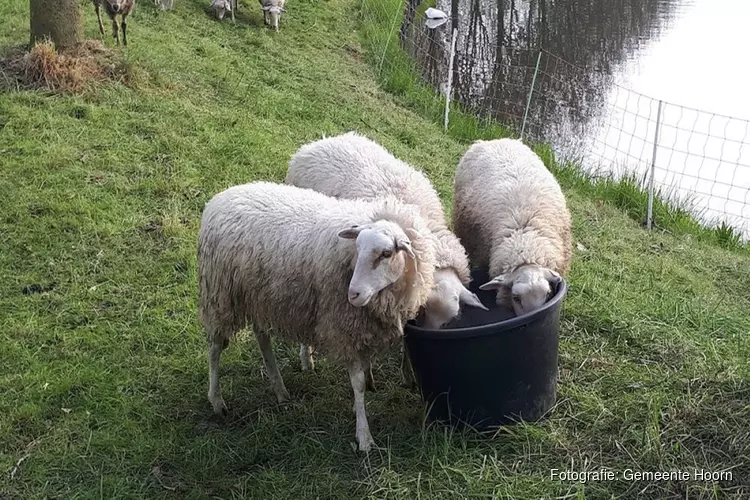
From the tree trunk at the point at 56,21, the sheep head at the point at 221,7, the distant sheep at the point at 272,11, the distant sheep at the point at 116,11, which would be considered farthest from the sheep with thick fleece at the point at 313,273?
the distant sheep at the point at 272,11

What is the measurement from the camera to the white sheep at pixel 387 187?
12.1 feet

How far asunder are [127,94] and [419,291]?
5457mm

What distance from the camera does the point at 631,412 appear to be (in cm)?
345

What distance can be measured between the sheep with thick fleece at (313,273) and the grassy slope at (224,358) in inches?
12.1

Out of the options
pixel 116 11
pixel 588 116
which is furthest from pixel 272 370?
pixel 588 116

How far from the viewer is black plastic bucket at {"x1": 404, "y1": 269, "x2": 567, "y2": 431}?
3.26 metres

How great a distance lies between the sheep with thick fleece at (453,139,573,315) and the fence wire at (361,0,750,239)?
283 cm

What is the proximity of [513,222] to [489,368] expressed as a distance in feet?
4.51

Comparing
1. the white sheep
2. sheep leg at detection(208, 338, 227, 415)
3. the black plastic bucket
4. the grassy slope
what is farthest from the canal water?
sheep leg at detection(208, 338, 227, 415)

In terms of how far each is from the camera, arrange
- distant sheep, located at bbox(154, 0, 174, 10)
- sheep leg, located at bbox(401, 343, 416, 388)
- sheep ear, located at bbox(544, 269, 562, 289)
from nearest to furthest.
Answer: sheep ear, located at bbox(544, 269, 562, 289) < sheep leg, located at bbox(401, 343, 416, 388) < distant sheep, located at bbox(154, 0, 174, 10)

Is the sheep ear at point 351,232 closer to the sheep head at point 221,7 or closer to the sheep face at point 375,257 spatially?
the sheep face at point 375,257

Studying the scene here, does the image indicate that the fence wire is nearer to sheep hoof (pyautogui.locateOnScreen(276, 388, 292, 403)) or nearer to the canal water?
the canal water

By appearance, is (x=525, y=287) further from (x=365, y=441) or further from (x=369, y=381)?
(x=365, y=441)

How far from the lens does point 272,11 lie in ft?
39.7
